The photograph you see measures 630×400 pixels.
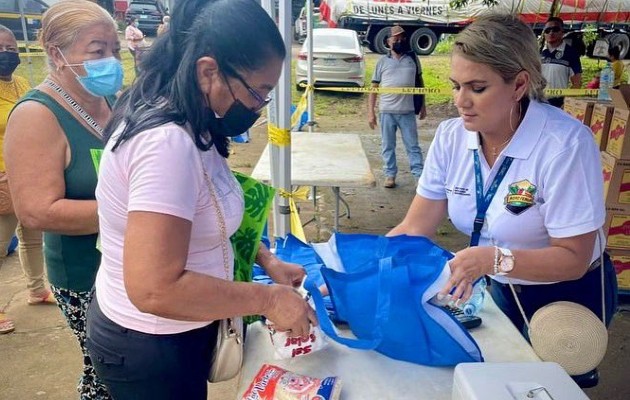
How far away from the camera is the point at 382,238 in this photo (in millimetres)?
1450

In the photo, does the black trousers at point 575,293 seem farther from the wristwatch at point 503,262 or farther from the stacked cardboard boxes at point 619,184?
the stacked cardboard boxes at point 619,184

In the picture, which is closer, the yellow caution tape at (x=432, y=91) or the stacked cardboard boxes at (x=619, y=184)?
the stacked cardboard boxes at (x=619, y=184)

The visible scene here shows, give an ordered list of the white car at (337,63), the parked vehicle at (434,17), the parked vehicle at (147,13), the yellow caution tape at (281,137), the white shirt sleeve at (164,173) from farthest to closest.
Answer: the parked vehicle at (147,13), the white car at (337,63), the parked vehicle at (434,17), the yellow caution tape at (281,137), the white shirt sleeve at (164,173)

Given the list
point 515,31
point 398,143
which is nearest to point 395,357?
point 515,31

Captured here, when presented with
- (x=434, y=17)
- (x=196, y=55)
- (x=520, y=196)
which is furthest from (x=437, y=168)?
(x=434, y=17)

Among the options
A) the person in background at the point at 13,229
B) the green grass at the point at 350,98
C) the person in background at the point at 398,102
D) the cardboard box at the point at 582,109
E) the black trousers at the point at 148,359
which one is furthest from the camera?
the green grass at the point at 350,98

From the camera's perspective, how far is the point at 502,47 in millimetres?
1531

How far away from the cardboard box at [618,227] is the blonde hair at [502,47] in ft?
7.52

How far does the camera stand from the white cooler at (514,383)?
1004 millimetres

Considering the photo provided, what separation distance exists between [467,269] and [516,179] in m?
0.36

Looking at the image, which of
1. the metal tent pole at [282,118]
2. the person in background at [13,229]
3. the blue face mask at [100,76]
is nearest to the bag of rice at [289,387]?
the blue face mask at [100,76]

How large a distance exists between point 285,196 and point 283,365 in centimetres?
168

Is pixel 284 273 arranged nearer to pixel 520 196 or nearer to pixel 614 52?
pixel 520 196

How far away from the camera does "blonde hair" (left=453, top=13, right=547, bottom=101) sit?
153cm
